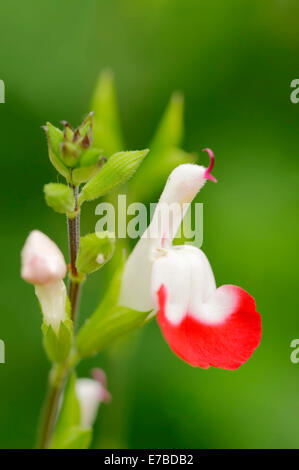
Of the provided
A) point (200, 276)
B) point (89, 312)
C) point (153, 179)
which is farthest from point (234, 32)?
point (200, 276)

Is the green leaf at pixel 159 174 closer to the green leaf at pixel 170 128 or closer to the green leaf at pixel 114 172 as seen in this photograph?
the green leaf at pixel 170 128

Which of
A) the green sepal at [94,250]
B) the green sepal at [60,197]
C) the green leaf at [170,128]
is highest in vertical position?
the green leaf at [170,128]

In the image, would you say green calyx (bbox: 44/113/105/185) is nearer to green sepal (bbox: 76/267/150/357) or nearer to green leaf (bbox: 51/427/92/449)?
green sepal (bbox: 76/267/150/357)

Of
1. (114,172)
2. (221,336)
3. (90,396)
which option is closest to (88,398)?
(90,396)

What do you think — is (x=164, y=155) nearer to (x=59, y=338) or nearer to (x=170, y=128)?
(x=170, y=128)

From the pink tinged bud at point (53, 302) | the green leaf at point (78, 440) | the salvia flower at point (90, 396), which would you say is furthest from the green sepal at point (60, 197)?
the salvia flower at point (90, 396)

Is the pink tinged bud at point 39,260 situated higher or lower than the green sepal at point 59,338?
higher
